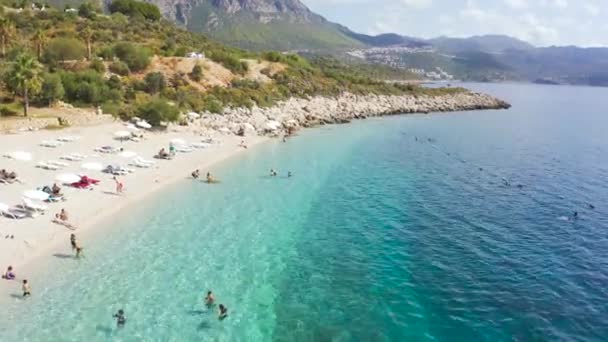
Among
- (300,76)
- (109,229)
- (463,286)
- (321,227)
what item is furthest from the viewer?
(300,76)

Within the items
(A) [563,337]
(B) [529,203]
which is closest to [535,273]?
(A) [563,337]

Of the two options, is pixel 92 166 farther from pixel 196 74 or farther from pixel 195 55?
pixel 195 55

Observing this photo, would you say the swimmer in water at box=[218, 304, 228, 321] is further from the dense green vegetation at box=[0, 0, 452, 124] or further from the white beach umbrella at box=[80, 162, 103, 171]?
the dense green vegetation at box=[0, 0, 452, 124]

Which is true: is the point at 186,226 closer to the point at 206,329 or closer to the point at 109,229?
the point at 109,229

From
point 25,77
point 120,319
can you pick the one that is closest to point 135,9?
point 25,77

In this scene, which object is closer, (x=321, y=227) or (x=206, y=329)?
(x=206, y=329)

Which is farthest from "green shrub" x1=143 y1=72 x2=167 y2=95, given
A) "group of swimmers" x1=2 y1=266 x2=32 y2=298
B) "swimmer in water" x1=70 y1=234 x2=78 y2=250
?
"group of swimmers" x1=2 y1=266 x2=32 y2=298

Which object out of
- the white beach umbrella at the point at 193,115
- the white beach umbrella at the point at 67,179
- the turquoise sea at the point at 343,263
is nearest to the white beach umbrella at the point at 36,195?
the white beach umbrella at the point at 67,179
